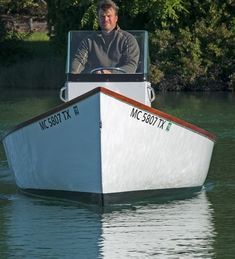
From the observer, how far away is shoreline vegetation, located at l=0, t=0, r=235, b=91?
1506 inches

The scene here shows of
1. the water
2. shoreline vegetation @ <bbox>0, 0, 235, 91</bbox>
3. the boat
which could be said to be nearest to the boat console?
the boat

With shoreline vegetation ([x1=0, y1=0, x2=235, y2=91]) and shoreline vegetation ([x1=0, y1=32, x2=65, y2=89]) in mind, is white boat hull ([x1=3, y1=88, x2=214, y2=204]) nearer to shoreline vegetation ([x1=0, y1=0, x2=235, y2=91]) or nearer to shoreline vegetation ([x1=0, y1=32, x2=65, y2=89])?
shoreline vegetation ([x1=0, y1=0, x2=235, y2=91])

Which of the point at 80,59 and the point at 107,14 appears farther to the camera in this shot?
the point at 80,59

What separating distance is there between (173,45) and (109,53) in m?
25.5

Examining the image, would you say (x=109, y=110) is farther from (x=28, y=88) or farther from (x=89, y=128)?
(x=28, y=88)

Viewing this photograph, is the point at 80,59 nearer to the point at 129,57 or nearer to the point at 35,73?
the point at 129,57

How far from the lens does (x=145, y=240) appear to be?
1109 centimetres

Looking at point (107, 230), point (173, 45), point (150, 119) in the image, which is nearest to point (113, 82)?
point (150, 119)

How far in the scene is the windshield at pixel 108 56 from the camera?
13875 millimetres

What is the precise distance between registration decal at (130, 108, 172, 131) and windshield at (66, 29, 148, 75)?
111 cm

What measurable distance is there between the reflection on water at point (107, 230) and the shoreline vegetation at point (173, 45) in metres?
24.5

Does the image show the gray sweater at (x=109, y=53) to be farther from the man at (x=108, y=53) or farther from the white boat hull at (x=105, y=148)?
the white boat hull at (x=105, y=148)

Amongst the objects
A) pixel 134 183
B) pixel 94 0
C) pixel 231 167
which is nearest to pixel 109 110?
pixel 134 183

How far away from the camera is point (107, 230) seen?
38.2 feet
